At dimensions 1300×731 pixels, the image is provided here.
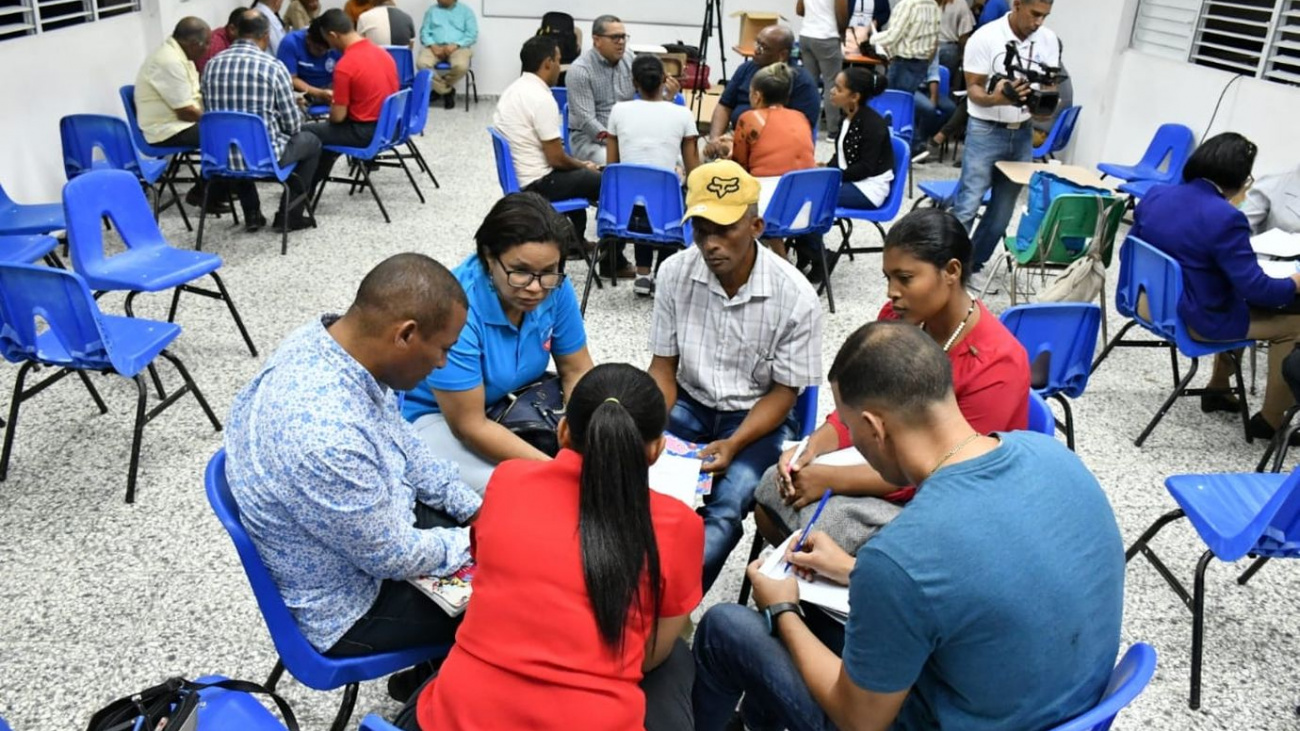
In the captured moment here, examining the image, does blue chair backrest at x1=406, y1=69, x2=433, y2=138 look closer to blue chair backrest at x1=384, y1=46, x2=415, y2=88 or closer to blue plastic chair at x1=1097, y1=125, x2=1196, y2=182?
blue chair backrest at x1=384, y1=46, x2=415, y2=88

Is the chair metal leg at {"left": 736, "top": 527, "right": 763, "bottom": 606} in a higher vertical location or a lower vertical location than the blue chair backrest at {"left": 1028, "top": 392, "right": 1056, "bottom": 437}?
lower

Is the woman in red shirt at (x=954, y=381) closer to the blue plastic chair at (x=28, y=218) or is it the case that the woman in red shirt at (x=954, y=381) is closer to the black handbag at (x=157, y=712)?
the black handbag at (x=157, y=712)

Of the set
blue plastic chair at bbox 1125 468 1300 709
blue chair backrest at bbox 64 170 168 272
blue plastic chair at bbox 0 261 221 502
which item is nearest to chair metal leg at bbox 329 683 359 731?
blue plastic chair at bbox 0 261 221 502

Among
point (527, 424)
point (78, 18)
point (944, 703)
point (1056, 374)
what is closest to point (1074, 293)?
point (1056, 374)

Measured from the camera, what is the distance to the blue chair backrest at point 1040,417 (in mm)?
2258

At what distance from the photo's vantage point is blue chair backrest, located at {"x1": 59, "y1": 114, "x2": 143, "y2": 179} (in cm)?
501

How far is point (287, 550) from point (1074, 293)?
3.61m

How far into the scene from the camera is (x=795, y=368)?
8.29 feet

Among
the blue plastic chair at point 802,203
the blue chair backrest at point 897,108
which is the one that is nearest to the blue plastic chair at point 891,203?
the blue plastic chair at point 802,203

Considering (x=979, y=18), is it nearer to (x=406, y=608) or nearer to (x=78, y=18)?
(x=78, y=18)

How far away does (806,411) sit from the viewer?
267 cm

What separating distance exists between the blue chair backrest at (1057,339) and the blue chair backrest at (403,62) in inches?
255

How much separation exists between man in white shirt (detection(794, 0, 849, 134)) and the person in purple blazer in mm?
4516

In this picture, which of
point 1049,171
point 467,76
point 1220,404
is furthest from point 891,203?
point 467,76
